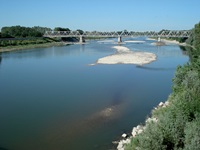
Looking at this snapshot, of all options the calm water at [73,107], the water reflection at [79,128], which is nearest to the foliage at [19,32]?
the calm water at [73,107]

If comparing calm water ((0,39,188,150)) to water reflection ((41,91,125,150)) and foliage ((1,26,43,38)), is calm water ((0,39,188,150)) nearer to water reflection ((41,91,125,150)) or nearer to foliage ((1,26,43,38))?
water reflection ((41,91,125,150))

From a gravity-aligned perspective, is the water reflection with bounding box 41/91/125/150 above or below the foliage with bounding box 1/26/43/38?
below

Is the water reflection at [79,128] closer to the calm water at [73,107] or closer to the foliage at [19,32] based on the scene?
the calm water at [73,107]

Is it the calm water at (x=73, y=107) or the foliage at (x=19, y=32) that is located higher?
the foliage at (x=19, y=32)

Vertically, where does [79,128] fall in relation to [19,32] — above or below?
below

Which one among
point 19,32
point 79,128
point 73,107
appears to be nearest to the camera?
point 79,128

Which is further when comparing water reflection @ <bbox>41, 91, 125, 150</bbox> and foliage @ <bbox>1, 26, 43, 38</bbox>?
foliage @ <bbox>1, 26, 43, 38</bbox>

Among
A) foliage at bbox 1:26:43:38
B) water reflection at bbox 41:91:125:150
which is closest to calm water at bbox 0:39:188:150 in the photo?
water reflection at bbox 41:91:125:150

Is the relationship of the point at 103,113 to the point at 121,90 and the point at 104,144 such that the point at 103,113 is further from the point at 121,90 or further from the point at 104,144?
the point at 121,90

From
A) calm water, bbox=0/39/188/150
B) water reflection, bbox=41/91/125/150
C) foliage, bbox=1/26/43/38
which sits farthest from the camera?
foliage, bbox=1/26/43/38

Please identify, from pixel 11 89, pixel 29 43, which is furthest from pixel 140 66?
pixel 29 43

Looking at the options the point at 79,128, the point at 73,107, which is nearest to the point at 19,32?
the point at 73,107

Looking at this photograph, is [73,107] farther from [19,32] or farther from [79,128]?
[19,32]

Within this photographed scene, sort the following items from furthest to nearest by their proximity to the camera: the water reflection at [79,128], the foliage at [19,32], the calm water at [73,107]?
the foliage at [19,32] < the calm water at [73,107] < the water reflection at [79,128]
